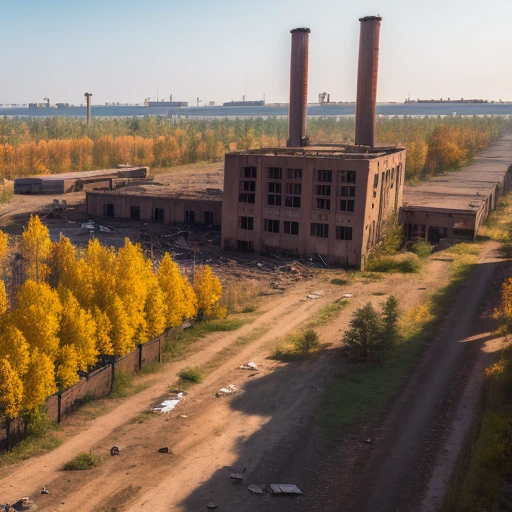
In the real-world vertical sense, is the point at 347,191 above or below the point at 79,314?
above

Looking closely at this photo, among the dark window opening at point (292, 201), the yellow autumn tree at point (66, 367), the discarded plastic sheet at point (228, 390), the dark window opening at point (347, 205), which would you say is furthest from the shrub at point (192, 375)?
the dark window opening at point (292, 201)

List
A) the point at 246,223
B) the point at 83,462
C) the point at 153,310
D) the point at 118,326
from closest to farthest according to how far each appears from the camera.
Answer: the point at 83,462
the point at 118,326
the point at 153,310
the point at 246,223

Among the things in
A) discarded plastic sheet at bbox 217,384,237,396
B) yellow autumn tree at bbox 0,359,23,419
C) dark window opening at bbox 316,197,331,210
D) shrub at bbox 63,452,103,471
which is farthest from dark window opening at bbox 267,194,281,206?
shrub at bbox 63,452,103,471

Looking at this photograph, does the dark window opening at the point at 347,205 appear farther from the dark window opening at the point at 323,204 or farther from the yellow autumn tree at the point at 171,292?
the yellow autumn tree at the point at 171,292

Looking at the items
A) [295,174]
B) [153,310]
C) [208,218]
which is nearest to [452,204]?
[295,174]

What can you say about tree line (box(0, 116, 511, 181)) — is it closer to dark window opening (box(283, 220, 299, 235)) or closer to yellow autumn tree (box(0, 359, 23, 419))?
dark window opening (box(283, 220, 299, 235))

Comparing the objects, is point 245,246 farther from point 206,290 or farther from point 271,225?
point 206,290
